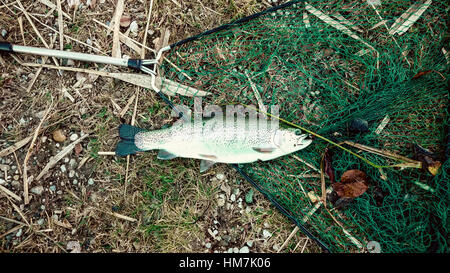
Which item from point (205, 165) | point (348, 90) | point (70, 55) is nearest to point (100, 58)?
point (70, 55)

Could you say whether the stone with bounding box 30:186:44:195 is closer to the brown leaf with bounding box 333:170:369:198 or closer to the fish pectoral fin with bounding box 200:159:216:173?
the fish pectoral fin with bounding box 200:159:216:173

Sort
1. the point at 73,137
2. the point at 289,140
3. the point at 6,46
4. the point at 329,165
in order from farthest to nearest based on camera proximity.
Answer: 1. the point at 73,137
2. the point at 6,46
3. the point at 329,165
4. the point at 289,140

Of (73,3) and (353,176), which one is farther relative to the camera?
(73,3)

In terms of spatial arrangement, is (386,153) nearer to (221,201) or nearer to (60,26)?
(221,201)

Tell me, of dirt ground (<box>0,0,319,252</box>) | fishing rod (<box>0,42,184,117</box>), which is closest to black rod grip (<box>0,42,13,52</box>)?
fishing rod (<box>0,42,184,117</box>)

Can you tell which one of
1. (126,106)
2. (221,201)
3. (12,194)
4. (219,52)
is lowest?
(12,194)

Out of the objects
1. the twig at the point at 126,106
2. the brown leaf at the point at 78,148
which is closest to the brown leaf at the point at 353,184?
the twig at the point at 126,106

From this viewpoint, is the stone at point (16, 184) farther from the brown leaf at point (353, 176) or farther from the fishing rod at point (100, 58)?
the brown leaf at point (353, 176)
